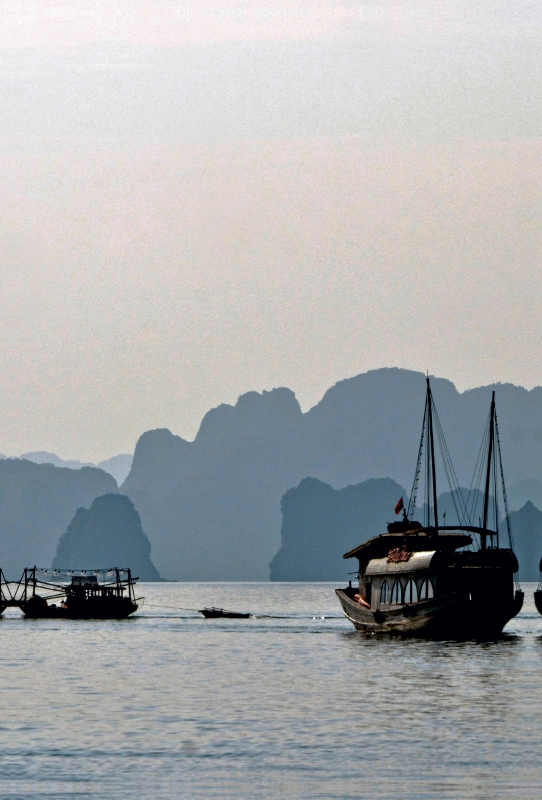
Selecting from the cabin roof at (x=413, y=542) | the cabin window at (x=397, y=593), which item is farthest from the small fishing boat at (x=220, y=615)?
the cabin window at (x=397, y=593)

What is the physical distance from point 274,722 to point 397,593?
172 ft

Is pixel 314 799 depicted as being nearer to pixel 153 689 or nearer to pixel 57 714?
pixel 57 714

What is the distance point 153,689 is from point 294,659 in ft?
77.9

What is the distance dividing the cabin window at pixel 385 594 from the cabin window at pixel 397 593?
89 cm

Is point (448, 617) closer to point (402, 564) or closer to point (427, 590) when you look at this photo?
point (427, 590)

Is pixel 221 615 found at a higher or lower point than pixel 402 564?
lower

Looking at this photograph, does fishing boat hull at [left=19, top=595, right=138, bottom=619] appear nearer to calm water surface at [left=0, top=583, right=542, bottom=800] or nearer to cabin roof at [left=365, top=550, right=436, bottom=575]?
cabin roof at [left=365, top=550, right=436, bottom=575]

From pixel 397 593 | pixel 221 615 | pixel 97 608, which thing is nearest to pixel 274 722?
pixel 397 593

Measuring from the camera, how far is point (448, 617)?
3964 inches

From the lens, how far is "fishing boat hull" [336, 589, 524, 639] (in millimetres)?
100750

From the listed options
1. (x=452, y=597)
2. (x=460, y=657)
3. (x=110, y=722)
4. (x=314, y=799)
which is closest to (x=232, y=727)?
(x=110, y=722)

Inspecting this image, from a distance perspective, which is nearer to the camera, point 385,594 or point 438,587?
point 438,587

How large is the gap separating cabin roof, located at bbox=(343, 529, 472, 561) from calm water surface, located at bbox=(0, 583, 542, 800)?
7.24 m

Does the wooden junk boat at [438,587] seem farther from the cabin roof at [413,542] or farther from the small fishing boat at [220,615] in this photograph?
the small fishing boat at [220,615]
